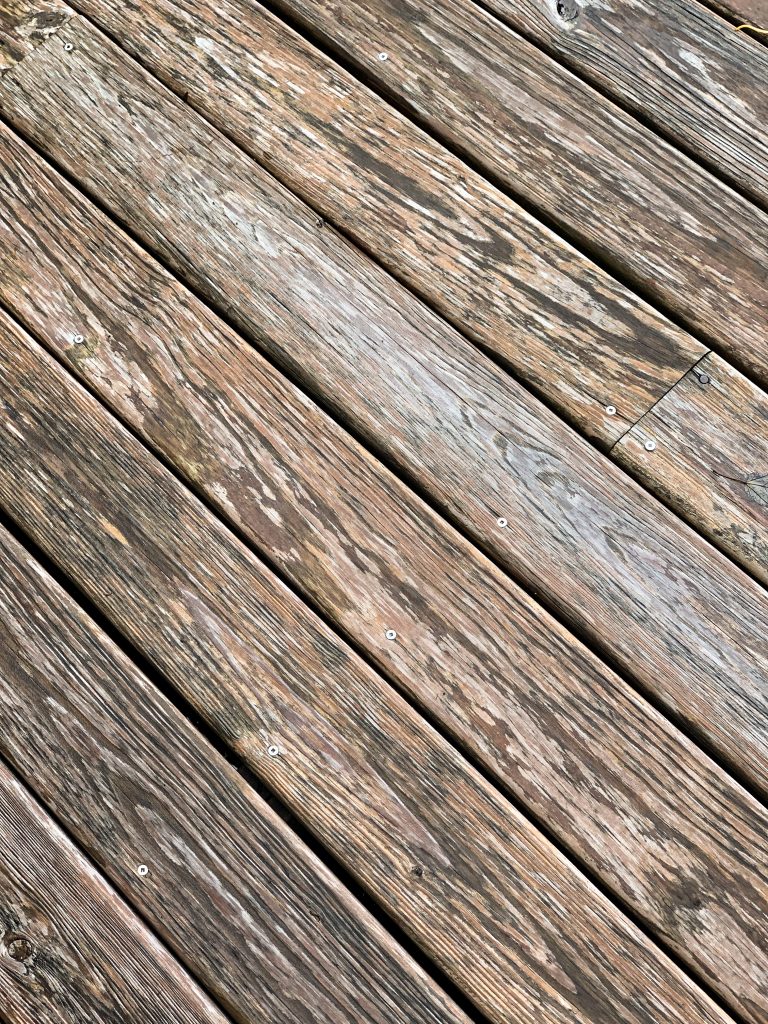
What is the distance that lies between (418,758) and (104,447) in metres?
0.61

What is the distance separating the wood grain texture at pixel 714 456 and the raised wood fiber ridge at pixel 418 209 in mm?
34

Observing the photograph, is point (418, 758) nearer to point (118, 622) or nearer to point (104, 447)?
point (118, 622)

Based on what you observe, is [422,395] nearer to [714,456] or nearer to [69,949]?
[714,456]

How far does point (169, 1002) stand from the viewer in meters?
1.23

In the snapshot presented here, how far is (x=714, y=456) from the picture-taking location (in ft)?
4.68

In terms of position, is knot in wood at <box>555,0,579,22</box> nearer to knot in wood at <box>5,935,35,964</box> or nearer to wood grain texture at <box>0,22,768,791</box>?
wood grain texture at <box>0,22,768,791</box>

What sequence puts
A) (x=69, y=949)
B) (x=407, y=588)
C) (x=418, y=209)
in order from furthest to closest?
(x=418, y=209) < (x=407, y=588) < (x=69, y=949)

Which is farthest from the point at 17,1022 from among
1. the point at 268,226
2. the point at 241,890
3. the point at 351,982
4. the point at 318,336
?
the point at 268,226

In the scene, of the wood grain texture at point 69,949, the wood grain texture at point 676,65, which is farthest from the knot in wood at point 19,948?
the wood grain texture at point 676,65

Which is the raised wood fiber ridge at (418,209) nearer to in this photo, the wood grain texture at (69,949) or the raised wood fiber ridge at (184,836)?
the raised wood fiber ridge at (184,836)

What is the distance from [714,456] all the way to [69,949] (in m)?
1.06

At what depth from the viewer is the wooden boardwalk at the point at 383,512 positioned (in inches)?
49.3

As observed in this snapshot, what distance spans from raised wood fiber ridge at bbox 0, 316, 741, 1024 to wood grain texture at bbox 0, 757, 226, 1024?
236mm

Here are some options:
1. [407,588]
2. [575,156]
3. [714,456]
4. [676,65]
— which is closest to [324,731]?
[407,588]
